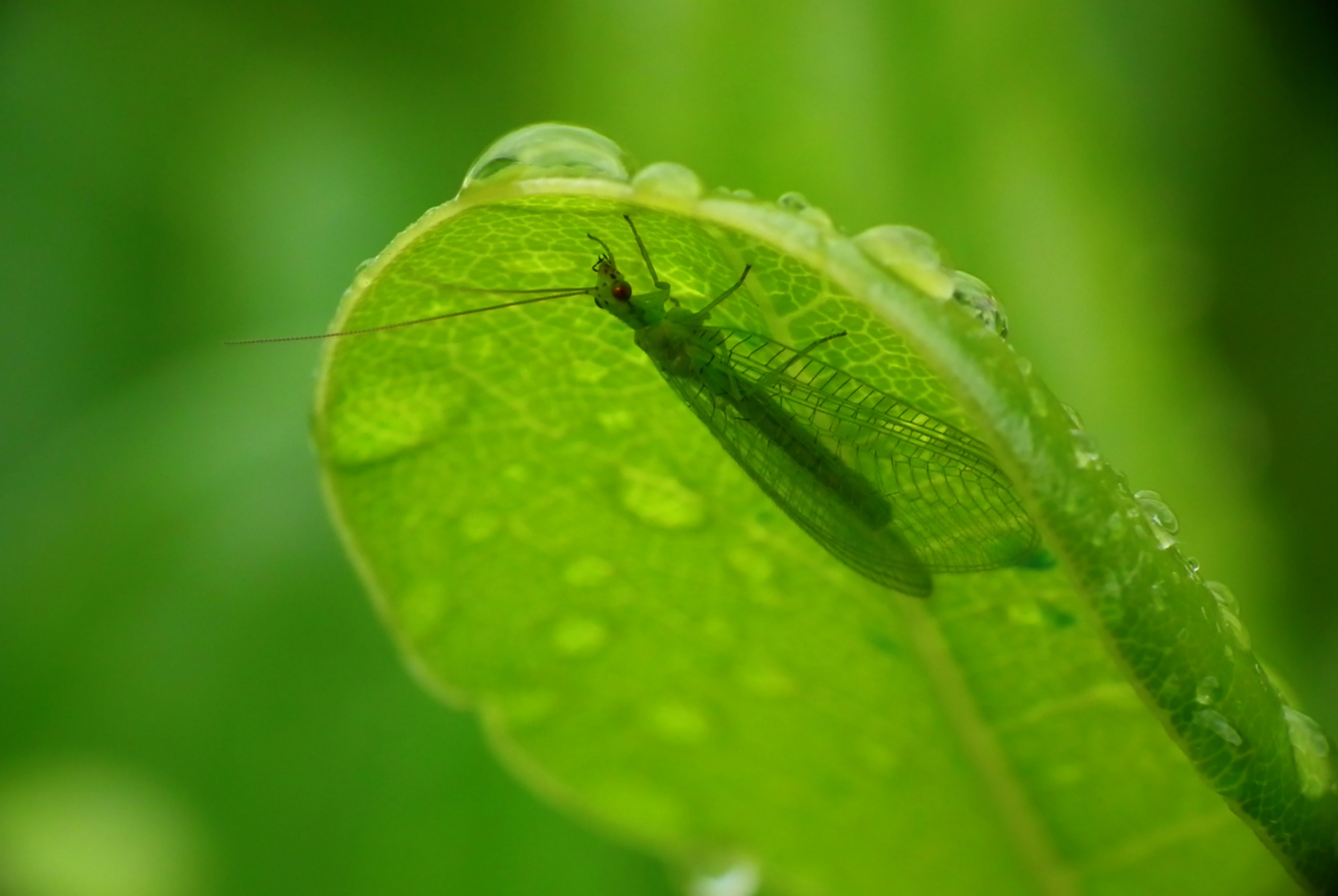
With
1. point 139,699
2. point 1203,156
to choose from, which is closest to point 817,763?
point 139,699

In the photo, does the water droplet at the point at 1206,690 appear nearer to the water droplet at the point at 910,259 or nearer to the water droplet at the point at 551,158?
the water droplet at the point at 910,259

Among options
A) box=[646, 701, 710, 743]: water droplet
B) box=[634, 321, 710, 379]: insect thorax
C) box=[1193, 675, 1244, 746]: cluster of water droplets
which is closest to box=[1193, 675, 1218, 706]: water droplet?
box=[1193, 675, 1244, 746]: cluster of water droplets

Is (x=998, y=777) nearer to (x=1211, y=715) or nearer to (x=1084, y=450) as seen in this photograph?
(x=1211, y=715)

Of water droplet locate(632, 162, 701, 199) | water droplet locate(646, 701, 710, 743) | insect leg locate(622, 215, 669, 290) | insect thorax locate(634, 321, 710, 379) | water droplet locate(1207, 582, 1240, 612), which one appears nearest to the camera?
water droplet locate(632, 162, 701, 199)

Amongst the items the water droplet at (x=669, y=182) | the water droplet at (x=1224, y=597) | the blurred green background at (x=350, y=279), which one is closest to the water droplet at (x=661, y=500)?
the water droplet at (x=669, y=182)

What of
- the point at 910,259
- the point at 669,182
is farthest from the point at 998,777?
the point at 669,182

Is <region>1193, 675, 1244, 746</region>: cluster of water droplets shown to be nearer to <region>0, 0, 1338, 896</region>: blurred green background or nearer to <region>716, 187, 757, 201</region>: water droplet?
<region>716, 187, 757, 201</region>: water droplet

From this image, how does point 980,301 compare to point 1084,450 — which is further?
point 980,301
